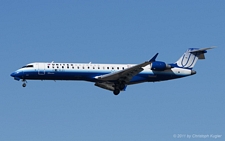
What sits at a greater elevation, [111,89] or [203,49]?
[203,49]

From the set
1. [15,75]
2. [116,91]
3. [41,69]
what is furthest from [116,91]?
[15,75]

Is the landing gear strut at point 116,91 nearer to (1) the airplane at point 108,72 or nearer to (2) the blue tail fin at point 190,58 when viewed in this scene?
(1) the airplane at point 108,72

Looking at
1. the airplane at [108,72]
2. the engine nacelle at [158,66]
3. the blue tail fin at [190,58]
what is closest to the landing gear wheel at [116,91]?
the airplane at [108,72]

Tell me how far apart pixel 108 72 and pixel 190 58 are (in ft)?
27.6

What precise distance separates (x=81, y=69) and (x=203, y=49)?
464 inches

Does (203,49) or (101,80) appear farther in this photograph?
(203,49)

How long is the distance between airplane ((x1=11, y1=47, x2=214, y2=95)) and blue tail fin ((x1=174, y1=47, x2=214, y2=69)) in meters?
0.10

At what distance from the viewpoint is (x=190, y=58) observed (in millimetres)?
50500

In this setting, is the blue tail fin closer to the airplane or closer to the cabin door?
the airplane

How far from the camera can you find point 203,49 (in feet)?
163

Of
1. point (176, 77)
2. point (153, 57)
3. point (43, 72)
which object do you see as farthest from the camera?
point (176, 77)

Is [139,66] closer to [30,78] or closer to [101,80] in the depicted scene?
[101,80]

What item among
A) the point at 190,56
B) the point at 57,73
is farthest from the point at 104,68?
the point at 190,56

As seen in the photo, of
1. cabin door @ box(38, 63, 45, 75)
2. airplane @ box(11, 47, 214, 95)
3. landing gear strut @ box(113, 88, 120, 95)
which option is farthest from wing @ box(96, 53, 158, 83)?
cabin door @ box(38, 63, 45, 75)
